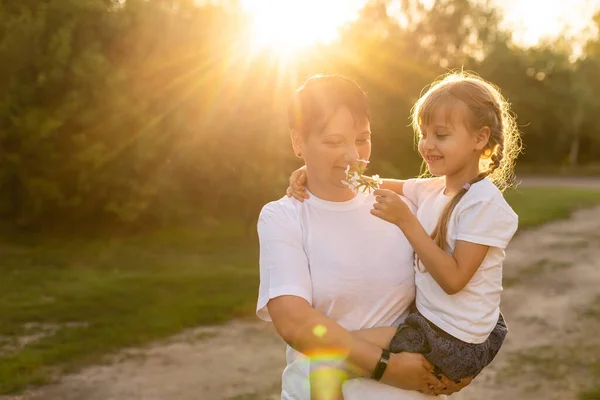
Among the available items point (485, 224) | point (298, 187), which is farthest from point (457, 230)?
point (298, 187)

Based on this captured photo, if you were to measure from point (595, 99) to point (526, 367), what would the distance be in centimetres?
4330

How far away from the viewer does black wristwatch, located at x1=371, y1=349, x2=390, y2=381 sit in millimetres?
2576

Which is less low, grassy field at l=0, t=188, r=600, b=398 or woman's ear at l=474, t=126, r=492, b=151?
woman's ear at l=474, t=126, r=492, b=151

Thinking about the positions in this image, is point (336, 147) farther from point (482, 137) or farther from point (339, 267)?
point (482, 137)

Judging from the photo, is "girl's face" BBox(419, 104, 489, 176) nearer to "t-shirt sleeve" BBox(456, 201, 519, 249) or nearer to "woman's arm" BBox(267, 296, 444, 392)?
"t-shirt sleeve" BBox(456, 201, 519, 249)

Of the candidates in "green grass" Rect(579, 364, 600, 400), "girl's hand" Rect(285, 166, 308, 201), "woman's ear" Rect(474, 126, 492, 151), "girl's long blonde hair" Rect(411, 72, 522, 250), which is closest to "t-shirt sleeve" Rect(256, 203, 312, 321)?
"girl's hand" Rect(285, 166, 308, 201)

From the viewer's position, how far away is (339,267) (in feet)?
8.56

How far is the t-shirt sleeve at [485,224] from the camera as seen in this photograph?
268 cm

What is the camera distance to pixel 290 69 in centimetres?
1384

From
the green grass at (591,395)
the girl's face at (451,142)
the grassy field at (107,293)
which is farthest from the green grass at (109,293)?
the girl's face at (451,142)

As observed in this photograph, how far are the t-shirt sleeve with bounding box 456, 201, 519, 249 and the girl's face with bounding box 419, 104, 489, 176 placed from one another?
25 centimetres

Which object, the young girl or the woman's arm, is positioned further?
the young girl

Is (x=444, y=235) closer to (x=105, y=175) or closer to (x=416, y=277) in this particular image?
(x=416, y=277)

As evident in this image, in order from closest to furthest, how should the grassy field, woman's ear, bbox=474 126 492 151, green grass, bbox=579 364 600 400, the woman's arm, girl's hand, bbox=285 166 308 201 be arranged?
the woman's arm
girl's hand, bbox=285 166 308 201
woman's ear, bbox=474 126 492 151
green grass, bbox=579 364 600 400
the grassy field
